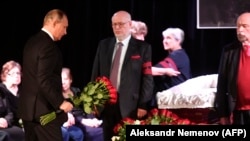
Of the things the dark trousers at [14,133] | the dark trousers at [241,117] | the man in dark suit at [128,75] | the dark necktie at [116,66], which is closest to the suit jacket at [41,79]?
the dark trousers at [14,133]

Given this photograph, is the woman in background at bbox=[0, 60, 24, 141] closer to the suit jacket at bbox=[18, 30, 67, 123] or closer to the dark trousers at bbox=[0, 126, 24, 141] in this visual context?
the dark trousers at bbox=[0, 126, 24, 141]

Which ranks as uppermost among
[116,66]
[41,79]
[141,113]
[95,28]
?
[95,28]

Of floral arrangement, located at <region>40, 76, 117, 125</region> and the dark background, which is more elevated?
the dark background

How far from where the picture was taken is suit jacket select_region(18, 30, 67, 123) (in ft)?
11.0

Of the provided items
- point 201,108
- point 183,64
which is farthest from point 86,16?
point 201,108

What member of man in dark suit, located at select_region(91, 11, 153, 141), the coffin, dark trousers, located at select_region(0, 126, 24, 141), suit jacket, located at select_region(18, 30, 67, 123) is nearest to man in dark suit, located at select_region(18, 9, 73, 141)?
suit jacket, located at select_region(18, 30, 67, 123)

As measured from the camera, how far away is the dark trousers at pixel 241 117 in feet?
16.4

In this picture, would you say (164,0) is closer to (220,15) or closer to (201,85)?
(220,15)

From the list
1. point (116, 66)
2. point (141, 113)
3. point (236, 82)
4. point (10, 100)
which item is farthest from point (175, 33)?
point (10, 100)

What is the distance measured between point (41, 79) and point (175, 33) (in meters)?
2.33

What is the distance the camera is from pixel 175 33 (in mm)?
5371

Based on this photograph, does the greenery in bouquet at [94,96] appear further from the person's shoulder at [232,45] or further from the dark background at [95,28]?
the person's shoulder at [232,45]

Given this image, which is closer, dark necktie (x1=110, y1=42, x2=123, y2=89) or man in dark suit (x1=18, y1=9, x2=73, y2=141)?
man in dark suit (x1=18, y1=9, x2=73, y2=141)

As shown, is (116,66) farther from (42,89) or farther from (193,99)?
(42,89)
